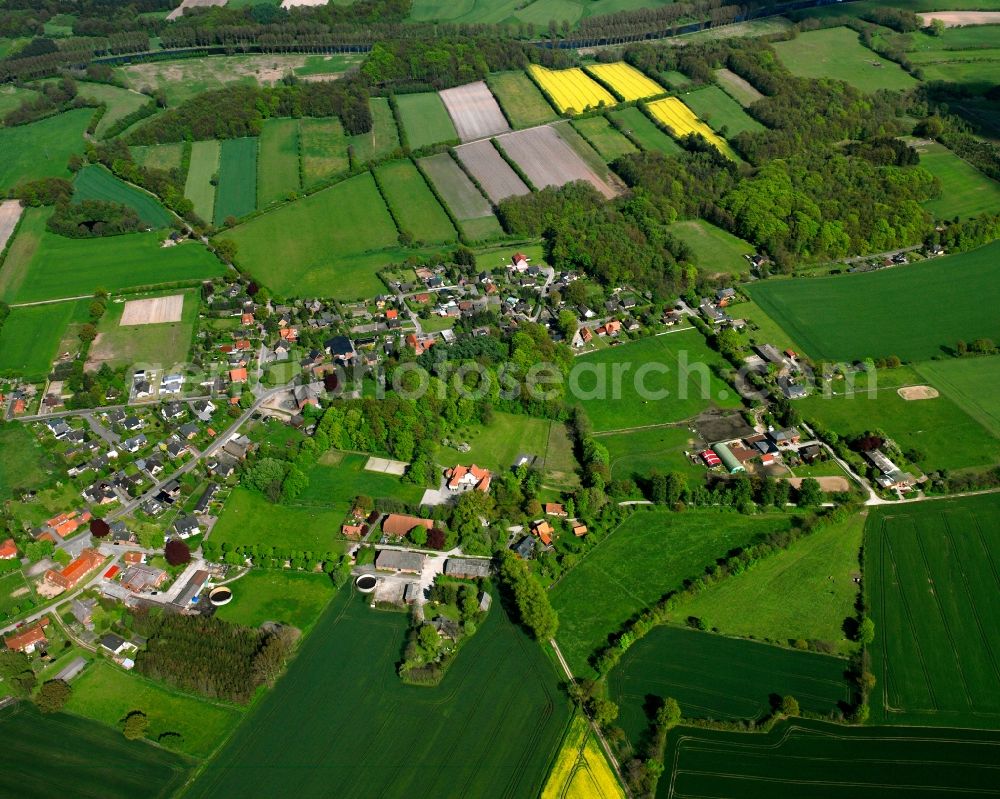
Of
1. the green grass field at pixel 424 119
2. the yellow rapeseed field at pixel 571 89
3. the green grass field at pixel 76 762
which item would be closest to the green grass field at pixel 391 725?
the green grass field at pixel 76 762

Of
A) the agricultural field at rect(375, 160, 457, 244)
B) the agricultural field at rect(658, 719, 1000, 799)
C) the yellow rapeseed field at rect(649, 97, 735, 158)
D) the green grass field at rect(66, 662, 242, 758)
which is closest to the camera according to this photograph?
the agricultural field at rect(658, 719, 1000, 799)

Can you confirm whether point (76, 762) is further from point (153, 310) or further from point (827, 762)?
point (153, 310)

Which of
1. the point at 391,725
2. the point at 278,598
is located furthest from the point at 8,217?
the point at 391,725

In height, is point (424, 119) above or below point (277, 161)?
above

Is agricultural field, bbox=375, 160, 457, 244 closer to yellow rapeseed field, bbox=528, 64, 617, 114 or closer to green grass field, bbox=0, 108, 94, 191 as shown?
yellow rapeseed field, bbox=528, 64, 617, 114

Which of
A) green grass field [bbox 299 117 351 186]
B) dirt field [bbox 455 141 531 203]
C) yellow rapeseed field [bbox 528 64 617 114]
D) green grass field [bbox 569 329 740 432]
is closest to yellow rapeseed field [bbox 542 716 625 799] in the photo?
green grass field [bbox 569 329 740 432]

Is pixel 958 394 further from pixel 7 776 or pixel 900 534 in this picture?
pixel 7 776

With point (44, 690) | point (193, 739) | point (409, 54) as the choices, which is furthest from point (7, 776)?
point (409, 54)
